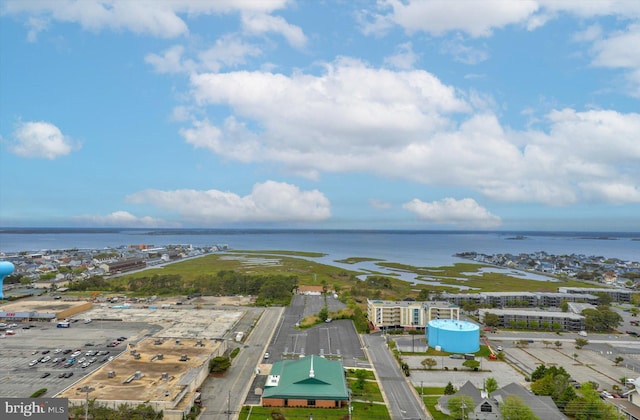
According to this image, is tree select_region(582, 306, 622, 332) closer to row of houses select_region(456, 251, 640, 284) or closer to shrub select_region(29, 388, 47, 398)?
row of houses select_region(456, 251, 640, 284)

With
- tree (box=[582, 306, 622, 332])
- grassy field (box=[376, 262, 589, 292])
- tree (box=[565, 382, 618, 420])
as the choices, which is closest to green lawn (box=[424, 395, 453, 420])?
tree (box=[565, 382, 618, 420])

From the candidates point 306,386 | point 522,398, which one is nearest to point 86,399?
point 306,386

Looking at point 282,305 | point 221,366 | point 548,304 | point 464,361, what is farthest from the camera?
point 548,304

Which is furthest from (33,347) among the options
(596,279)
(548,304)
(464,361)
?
(596,279)

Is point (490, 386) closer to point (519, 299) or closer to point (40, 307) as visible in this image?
point (519, 299)

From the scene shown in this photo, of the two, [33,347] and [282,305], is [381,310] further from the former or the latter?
[33,347]
